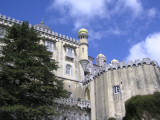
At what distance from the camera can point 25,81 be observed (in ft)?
59.5

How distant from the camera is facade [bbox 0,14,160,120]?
27.4 metres

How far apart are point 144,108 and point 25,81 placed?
12.1 meters

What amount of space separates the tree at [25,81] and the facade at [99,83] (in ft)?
31.3

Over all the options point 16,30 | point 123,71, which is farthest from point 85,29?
point 16,30

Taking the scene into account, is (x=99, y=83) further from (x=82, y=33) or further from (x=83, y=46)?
(x=82, y=33)

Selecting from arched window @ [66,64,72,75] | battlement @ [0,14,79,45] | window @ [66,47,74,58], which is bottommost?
arched window @ [66,64,72,75]

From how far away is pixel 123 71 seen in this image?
29.1 metres

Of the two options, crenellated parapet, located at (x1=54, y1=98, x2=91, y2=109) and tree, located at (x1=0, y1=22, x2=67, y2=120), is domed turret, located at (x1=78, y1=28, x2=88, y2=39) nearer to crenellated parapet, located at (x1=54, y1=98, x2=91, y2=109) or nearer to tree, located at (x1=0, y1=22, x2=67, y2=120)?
crenellated parapet, located at (x1=54, y1=98, x2=91, y2=109)

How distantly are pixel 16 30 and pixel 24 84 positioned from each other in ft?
19.3

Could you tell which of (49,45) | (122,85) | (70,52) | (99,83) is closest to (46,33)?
(49,45)

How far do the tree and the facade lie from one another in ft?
31.3

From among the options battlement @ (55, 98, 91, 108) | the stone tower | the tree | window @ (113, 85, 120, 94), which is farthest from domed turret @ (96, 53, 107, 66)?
the tree

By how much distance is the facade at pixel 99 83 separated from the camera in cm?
2739

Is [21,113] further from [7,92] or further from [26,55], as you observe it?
[26,55]
